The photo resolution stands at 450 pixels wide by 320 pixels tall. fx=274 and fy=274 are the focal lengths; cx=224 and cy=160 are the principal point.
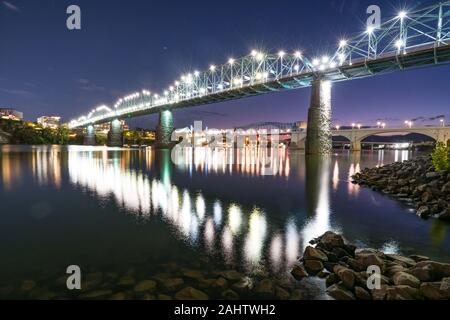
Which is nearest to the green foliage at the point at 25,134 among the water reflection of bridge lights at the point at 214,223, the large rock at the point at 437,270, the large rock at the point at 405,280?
the water reflection of bridge lights at the point at 214,223

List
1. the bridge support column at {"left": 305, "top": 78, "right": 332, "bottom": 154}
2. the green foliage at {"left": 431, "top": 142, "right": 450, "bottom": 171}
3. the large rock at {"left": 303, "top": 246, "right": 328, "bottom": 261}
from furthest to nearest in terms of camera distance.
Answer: the bridge support column at {"left": 305, "top": 78, "right": 332, "bottom": 154} → the green foliage at {"left": 431, "top": 142, "right": 450, "bottom": 171} → the large rock at {"left": 303, "top": 246, "right": 328, "bottom": 261}

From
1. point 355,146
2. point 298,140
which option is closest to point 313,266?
point 298,140

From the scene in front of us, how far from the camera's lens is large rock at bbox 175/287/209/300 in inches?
214

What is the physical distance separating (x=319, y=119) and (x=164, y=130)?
62.1m

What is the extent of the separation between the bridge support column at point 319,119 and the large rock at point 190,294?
51.0 m

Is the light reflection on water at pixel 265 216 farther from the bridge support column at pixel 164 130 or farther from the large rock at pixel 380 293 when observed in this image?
the bridge support column at pixel 164 130

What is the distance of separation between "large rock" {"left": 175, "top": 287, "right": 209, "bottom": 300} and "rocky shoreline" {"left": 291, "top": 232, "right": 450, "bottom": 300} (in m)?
2.17

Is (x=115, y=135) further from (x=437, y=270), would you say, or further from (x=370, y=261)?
(x=437, y=270)

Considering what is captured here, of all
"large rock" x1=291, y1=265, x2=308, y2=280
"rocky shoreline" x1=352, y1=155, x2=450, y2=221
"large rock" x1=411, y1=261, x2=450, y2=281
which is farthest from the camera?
"rocky shoreline" x1=352, y1=155, x2=450, y2=221

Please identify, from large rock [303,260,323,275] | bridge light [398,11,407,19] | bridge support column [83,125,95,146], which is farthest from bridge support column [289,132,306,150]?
bridge support column [83,125,95,146]

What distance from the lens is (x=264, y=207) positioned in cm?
1335

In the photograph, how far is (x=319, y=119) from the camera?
52344 mm

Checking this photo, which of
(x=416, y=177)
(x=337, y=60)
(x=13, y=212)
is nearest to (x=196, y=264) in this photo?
(x=13, y=212)

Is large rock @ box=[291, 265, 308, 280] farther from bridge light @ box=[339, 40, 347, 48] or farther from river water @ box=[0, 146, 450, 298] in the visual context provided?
bridge light @ box=[339, 40, 347, 48]
